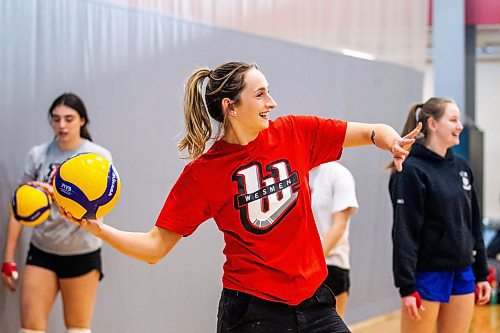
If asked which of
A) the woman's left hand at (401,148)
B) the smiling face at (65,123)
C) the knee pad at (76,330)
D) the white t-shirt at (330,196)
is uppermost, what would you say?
the smiling face at (65,123)

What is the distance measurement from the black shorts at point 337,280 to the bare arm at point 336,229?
207 mm

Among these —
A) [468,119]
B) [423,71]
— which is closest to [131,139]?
[423,71]

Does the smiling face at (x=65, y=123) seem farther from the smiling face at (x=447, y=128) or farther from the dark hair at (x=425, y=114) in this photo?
the smiling face at (x=447, y=128)

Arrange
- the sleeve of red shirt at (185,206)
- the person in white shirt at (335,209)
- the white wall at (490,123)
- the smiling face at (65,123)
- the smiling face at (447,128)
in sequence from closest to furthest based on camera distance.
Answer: the sleeve of red shirt at (185,206) < the smiling face at (447,128) < the smiling face at (65,123) < the person in white shirt at (335,209) < the white wall at (490,123)

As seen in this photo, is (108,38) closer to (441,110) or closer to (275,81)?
(275,81)

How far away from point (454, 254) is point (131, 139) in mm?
2086

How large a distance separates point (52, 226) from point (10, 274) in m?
0.33

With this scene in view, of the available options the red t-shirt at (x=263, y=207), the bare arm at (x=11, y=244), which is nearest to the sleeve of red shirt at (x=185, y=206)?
the red t-shirt at (x=263, y=207)

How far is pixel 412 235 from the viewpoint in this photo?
12.7ft

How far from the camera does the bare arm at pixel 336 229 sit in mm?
4367

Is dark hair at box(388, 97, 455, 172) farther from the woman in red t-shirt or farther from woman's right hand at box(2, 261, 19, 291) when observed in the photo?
woman's right hand at box(2, 261, 19, 291)

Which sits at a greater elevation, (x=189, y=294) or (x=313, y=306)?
(x=313, y=306)

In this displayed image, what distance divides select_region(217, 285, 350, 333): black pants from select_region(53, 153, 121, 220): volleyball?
56 cm

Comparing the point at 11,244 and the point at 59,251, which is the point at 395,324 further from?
the point at 11,244
